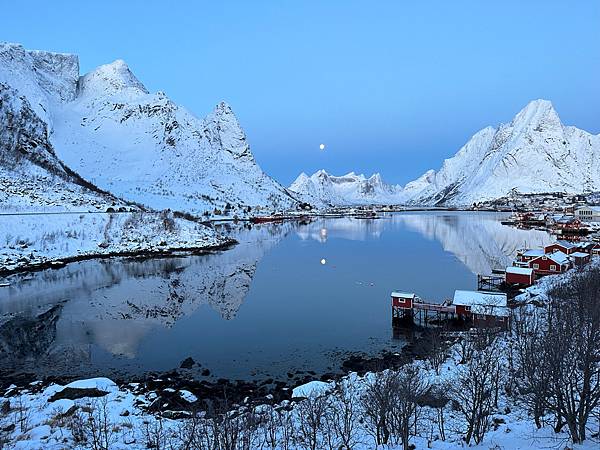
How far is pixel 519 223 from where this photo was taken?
338ft

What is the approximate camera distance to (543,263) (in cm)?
3928

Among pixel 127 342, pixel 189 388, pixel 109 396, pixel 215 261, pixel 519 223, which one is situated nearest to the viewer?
pixel 109 396

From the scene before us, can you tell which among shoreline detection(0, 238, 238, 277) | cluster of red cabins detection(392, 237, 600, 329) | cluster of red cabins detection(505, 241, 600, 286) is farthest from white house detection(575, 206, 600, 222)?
shoreline detection(0, 238, 238, 277)

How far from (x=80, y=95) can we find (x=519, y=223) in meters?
138

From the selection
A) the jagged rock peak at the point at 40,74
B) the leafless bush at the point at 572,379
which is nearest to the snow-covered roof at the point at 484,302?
the leafless bush at the point at 572,379

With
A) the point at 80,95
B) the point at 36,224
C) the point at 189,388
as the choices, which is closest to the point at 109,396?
the point at 189,388

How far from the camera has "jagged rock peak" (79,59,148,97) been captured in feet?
465

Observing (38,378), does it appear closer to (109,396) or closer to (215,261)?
(109,396)

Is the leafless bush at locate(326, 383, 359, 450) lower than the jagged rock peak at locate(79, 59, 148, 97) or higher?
lower

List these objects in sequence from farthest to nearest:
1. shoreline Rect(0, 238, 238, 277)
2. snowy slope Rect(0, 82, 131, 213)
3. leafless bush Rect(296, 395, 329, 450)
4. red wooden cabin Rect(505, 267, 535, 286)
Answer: snowy slope Rect(0, 82, 131, 213) < shoreline Rect(0, 238, 238, 277) < red wooden cabin Rect(505, 267, 535, 286) < leafless bush Rect(296, 395, 329, 450)

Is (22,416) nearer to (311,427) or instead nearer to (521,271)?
(311,427)

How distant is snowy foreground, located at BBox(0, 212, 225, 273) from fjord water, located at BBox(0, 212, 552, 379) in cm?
492

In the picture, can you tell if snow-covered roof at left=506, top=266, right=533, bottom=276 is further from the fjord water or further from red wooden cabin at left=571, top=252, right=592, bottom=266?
red wooden cabin at left=571, top=252, right=592, bottom=266

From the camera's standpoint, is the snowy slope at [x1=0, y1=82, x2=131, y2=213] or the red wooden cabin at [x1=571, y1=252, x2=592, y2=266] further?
the snowy slope at [x1=0, y1=82, x2=131, y2=213]
